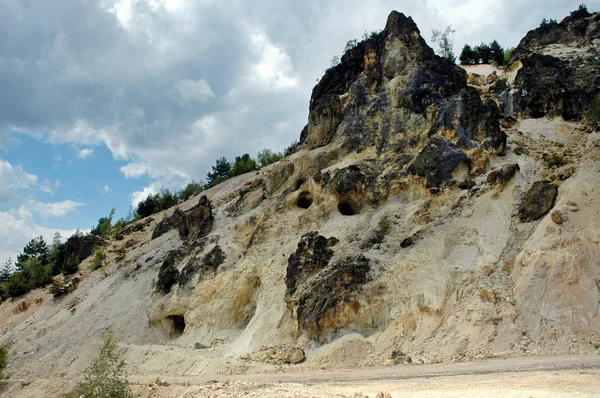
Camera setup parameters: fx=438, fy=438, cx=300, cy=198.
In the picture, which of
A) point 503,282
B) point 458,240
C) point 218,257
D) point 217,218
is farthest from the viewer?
point 217,218

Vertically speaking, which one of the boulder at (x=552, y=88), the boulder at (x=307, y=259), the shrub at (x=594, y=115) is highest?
the boulder at (x=552, y=88)

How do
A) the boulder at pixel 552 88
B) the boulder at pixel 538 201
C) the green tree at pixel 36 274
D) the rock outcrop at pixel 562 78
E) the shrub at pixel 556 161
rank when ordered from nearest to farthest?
the boulder at pixel 538 201 < the shrub at pixel 556 161 < the boulder at pixel 552 88 < the rock outcrop at pixel 562 78 < the green tree at pixel 36 274

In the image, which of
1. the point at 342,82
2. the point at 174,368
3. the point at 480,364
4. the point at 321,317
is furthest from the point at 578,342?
the point at 342,82

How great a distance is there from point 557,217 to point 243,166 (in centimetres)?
4525

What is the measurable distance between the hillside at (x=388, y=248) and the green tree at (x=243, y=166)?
20.0 m

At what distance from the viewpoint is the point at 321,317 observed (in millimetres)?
17781

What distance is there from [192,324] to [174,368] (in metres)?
4.69

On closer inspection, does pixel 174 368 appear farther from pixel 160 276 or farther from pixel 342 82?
pixel 342 82

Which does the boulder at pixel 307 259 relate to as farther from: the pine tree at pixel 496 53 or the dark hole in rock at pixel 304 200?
the pine tree at pixel 496 53

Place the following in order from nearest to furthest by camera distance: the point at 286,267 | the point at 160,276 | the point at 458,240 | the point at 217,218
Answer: the point at 458,240 < the point at 286,267 < the point at 160,276 < the point at 217,218

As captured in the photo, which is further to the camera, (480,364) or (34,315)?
(34,315)

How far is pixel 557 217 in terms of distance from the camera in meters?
16.3

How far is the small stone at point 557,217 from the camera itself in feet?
53.1

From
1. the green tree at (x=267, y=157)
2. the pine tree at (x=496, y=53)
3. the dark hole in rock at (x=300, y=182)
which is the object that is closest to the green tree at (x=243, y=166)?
the green tree at (x=267, y=157)
